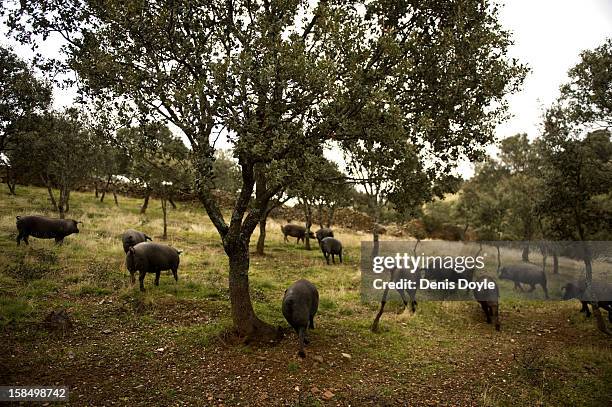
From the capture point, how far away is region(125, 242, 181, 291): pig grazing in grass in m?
15.0

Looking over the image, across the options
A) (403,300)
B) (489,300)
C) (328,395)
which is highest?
(489,300)

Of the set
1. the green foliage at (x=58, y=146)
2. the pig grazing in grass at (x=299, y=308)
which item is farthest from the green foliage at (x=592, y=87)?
the green foliage at (x=58, y=146)

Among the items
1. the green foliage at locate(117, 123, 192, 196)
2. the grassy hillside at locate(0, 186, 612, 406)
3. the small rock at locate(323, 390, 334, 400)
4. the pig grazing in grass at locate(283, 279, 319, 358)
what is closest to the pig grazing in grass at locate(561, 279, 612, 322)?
the grassy hillside at locate(0, 186, 612, 406)

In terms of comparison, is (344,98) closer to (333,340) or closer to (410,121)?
(410,121)

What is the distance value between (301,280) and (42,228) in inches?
694

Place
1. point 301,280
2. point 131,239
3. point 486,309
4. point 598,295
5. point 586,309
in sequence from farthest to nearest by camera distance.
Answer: point 131,239 → point 586,309 → point 486,309 → point 598,295 → point 301,280

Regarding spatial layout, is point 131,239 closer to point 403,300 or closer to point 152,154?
point 152,154

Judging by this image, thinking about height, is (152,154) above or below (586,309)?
above

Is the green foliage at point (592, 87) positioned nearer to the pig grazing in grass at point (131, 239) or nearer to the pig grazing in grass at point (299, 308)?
the pig grazing in grass at point (299, 308)

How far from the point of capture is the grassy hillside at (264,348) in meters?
8.67

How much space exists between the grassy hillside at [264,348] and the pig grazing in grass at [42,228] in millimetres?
1388

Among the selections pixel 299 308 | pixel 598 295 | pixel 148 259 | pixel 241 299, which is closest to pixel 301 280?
pixel 299 308

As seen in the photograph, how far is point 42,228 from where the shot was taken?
20938 mm

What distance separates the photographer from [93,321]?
39.4 feet
